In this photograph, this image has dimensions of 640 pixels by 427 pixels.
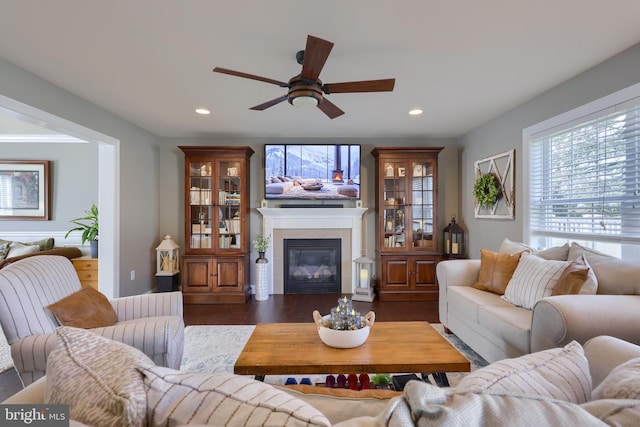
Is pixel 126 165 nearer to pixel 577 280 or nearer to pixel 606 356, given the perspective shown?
pixel 606 356

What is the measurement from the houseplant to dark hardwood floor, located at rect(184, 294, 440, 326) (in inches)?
68.1

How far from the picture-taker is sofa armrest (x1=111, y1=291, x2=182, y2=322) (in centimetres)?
203

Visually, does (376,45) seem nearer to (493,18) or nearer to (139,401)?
(493,18)

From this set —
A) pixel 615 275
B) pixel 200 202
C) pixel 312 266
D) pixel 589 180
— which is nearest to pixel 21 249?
pixel 200 202

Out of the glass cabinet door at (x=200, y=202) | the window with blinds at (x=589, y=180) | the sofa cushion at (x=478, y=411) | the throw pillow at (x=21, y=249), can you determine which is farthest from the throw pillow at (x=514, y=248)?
the throw pillow at (x=21, y=249)

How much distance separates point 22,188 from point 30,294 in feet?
14.9

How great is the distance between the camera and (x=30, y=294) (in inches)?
62.9

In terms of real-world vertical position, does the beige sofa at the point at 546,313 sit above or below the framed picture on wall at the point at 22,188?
below

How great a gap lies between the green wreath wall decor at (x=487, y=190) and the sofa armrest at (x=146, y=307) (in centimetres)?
364

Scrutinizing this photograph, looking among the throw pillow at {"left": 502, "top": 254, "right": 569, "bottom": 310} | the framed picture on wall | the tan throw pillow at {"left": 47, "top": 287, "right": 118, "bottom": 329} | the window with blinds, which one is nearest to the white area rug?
the throw pillow at {"left": 502, "top": 254, "right": 569, "bottom": 310}

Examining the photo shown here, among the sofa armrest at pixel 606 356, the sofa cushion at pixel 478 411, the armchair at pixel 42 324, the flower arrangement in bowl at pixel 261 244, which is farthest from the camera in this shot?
the flower arrangement in bowl at pixel 261 244

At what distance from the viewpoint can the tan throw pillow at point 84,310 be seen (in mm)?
1685

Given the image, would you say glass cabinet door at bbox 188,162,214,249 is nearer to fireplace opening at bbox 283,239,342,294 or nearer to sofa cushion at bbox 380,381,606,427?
fireplace opening at bbox 283,239,342,294

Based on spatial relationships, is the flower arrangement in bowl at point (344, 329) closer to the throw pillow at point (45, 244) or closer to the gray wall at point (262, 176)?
the gray wall at point (262, 176)
